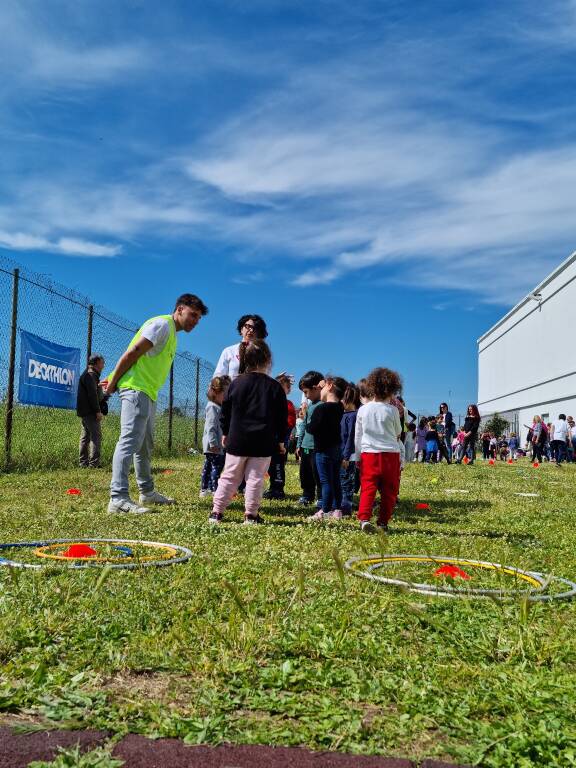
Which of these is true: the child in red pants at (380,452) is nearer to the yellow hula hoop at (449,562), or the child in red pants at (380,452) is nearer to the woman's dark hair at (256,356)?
the woman's dark hair at (256,356)

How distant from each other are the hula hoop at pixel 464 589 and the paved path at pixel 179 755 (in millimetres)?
1295

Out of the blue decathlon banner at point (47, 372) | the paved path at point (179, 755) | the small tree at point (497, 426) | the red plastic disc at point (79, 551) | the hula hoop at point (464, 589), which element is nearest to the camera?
the paved path at point (179, 755)

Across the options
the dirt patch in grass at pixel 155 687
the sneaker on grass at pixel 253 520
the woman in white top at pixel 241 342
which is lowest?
the dirt patch in grass at pixel 155 687

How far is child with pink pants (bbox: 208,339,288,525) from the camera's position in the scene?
241 inches

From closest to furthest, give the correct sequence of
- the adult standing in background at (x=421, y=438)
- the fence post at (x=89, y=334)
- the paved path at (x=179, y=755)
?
the paved path at (x=179, y=755) → the fence post at (x=89, y=334) → the adult standing in background at (x=421, y=438)

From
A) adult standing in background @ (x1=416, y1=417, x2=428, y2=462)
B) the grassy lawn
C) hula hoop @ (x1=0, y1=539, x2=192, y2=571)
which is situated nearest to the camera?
the grassy lawn

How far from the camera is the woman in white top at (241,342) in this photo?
23.9 feet

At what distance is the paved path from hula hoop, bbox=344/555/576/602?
1295 millimetres

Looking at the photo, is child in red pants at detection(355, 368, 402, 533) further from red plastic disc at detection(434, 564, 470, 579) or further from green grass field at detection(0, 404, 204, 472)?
green grass field at detection(0, 404, 204, 472)

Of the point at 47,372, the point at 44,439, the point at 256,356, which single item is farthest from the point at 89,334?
the point at 256,356

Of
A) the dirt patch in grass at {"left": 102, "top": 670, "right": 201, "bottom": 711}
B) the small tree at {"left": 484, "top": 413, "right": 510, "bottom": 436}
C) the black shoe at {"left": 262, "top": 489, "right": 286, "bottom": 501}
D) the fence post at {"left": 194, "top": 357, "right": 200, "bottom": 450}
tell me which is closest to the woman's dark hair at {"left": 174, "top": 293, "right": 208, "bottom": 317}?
the black shoe at {"left": 262, "top": 489, "right": 286, "bottom": 501}

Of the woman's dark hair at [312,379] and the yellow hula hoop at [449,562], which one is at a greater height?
the woman's dark hair at [312,379]

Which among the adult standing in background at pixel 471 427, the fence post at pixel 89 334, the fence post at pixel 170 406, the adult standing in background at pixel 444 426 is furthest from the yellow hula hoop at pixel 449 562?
the adult standing in background at pixel 444 426

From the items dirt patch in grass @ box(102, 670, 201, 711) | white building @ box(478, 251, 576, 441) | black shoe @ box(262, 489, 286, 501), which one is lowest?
dirt patch in grass @ box(102, 670, 201, 711)
